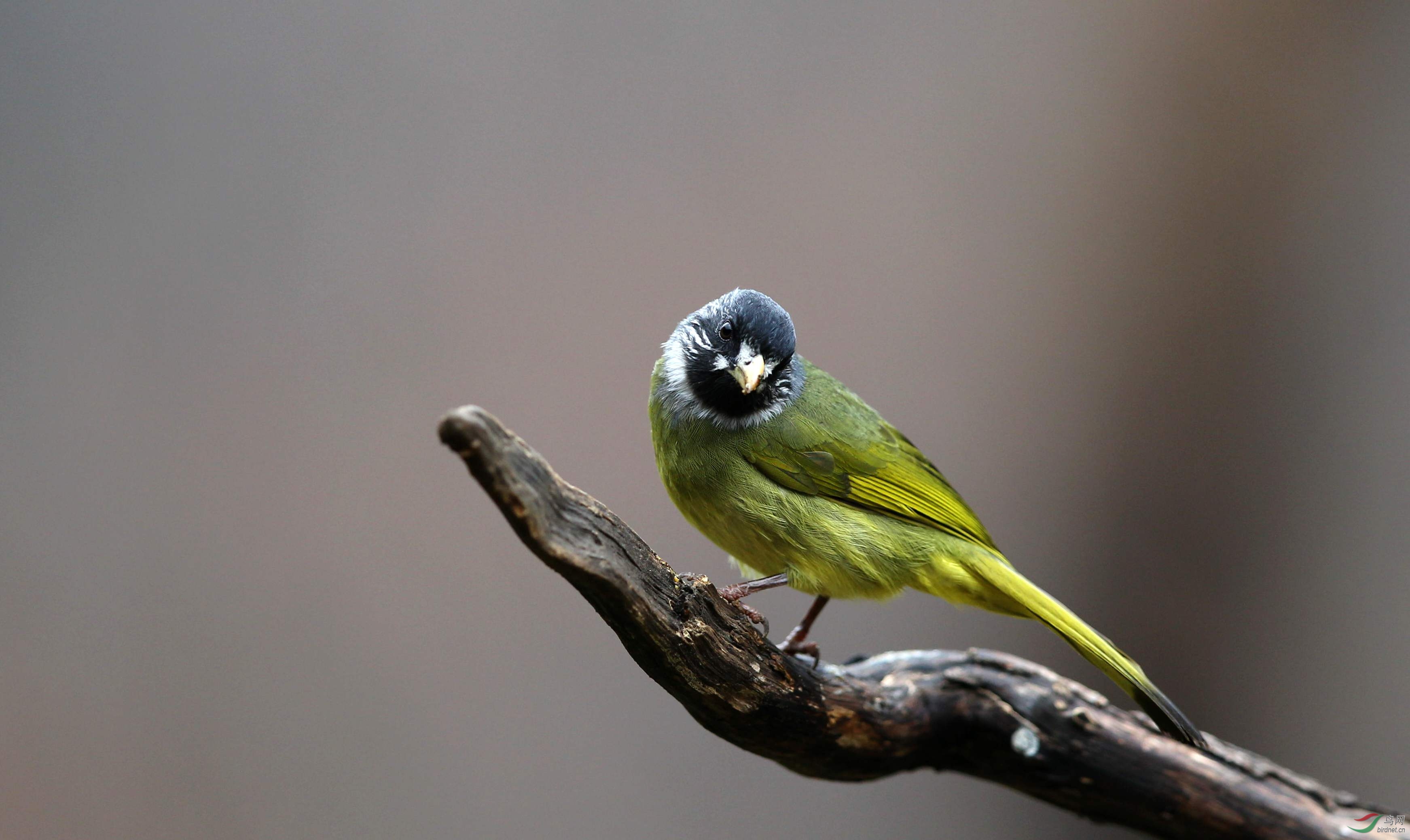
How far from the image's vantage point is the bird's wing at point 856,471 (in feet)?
7.91

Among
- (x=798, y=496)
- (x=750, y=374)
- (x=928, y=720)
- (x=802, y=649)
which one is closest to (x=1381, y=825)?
(x=928, y=720)

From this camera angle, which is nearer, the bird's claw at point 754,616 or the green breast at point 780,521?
the bird's claw at point 754,616

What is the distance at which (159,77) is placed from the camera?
11.8ft

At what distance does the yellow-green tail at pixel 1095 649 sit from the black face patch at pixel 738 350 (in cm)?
71

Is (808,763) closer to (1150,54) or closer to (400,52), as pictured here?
(400,52)

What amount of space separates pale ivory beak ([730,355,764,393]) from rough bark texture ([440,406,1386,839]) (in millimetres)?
527

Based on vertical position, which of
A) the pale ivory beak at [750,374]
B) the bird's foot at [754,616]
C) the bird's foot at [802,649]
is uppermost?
the pale ivory beak at [750,374]

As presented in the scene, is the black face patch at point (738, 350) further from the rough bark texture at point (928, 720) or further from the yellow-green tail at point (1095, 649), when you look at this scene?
the yellow-green tail at point (1095, 649)

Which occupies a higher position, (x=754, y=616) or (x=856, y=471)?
(x=856, y=471)

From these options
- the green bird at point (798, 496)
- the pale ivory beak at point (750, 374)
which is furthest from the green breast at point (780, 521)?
the pale ivory beak at point (750, 374)

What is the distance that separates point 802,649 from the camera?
2617mm

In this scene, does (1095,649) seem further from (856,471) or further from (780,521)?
(780,521)

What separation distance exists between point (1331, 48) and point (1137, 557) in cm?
258

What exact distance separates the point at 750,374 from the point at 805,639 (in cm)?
92
